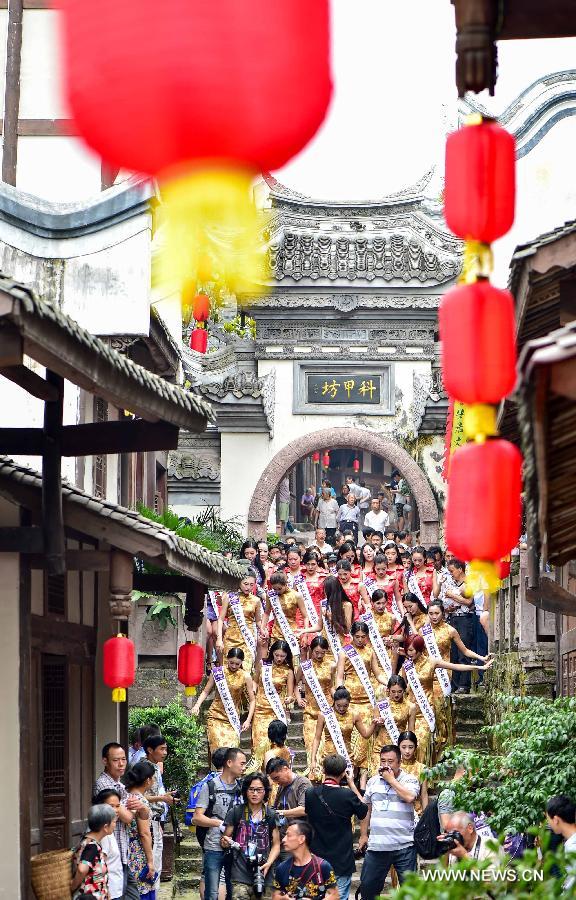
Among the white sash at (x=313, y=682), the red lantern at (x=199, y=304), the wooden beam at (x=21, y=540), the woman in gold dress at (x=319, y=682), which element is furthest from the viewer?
the woman in gold dress at (x=319, y=682)

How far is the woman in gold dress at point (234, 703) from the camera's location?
17.3 metres

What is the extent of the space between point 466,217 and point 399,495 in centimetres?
2841

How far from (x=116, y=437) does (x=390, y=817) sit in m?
4.37

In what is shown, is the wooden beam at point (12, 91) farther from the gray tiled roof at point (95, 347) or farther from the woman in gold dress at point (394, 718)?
the woman in gold dress at point (394, 718)

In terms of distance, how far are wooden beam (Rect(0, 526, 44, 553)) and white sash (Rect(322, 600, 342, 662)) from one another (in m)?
8.10

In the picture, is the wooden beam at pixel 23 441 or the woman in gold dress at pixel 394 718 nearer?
the wooden beam at pixel 23 441

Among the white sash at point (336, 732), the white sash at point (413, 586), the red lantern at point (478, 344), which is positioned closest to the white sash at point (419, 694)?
the white sash at point (336, 732)

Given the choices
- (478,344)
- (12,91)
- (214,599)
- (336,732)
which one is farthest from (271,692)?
(478,344)

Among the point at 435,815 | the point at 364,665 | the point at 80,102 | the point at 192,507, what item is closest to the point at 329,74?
the point at 80,102

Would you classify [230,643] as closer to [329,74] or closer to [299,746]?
[299,746]

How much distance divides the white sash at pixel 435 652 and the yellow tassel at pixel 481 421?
12.3 metres

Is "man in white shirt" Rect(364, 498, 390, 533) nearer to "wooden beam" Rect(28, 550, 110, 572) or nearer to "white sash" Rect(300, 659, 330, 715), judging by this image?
"white sash" Rect(300, 659, 330, 715)

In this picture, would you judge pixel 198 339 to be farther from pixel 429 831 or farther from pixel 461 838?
pixel 461 838

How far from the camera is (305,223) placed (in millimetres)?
32844
